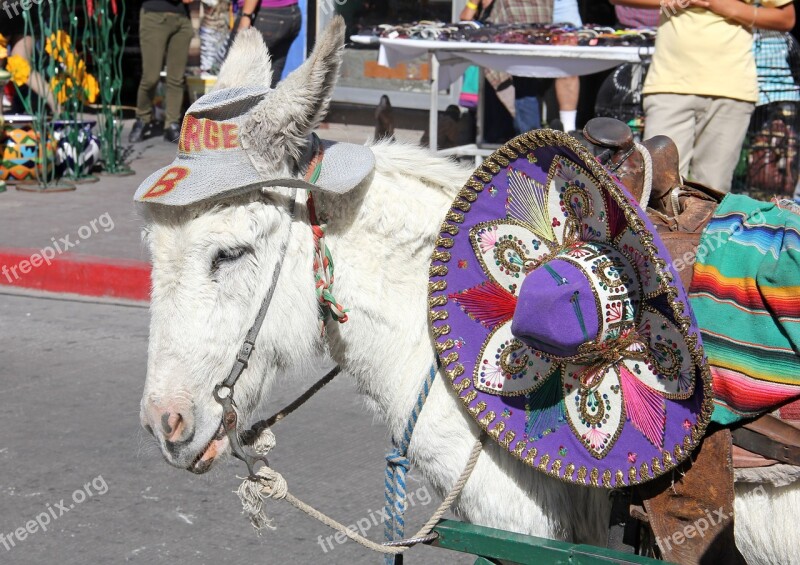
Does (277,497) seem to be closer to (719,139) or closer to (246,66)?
(246,66)

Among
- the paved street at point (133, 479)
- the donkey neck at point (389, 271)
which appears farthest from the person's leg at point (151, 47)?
the donkey neck at point (389, 271)

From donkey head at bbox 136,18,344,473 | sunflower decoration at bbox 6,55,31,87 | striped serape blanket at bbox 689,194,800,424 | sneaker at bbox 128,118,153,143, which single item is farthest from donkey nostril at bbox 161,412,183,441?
sneaker at bbox 128,118,153,143

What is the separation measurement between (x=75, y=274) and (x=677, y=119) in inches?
167

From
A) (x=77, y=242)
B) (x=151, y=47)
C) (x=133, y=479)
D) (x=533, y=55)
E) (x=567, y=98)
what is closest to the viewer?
(x=133, y=479)

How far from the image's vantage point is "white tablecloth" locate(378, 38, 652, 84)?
7.07 metres

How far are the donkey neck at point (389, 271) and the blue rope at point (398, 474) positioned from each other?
0.11 ft

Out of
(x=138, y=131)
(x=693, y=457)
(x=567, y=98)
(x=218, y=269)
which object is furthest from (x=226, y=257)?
(x=138, y=131)

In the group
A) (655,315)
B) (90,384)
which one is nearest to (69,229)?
(90,384)

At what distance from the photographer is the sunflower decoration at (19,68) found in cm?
984

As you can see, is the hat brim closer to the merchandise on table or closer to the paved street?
the paved street

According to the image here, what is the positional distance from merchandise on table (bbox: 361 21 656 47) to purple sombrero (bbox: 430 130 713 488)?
5315mm

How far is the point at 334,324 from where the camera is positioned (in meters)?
2.21

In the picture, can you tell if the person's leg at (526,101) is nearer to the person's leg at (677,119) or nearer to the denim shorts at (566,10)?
the denim shorts at (566,10)

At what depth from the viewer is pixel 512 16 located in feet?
28.0
